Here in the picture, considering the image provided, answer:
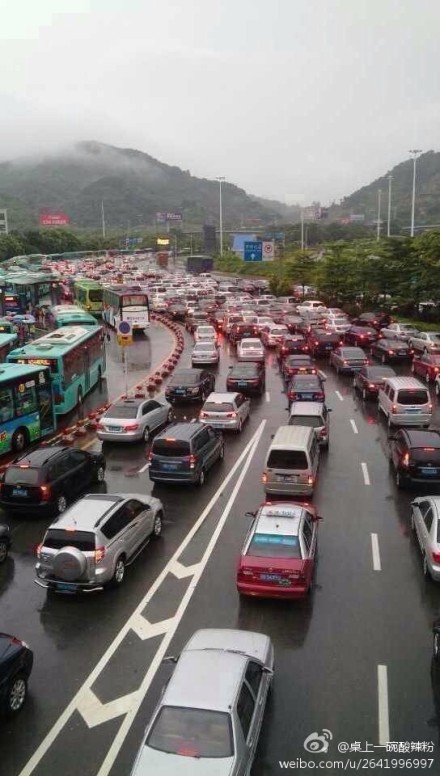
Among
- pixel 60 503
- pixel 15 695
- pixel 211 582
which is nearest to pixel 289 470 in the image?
pixel 211 582

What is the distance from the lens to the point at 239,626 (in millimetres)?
12117

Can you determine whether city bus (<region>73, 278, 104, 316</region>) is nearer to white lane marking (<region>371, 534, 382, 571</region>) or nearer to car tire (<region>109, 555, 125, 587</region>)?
white lane marking (<region>371, 534, 382, 571</region>)

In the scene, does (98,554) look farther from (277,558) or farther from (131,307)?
(131,307)

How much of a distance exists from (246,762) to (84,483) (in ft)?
39.1

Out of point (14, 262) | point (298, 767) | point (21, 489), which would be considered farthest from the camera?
point (14, 262)

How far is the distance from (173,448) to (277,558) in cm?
703

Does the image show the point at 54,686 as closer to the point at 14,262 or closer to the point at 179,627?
the point at 179,627

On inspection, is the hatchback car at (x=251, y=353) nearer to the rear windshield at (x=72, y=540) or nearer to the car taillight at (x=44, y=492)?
the car taillight at (x=44, y=492)

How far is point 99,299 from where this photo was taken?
66.0 m

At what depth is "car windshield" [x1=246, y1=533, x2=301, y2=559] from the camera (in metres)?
12.8

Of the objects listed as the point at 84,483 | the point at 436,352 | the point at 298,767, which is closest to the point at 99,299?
the point at 436,352

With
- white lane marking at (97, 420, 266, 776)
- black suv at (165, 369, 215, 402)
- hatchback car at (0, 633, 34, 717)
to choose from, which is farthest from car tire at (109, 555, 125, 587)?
black suv at (165, 369, 215, 402)

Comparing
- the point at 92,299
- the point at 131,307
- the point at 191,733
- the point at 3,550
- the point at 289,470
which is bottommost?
the point at 3,550

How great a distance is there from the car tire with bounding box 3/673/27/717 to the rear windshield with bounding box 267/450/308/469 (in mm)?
9352
